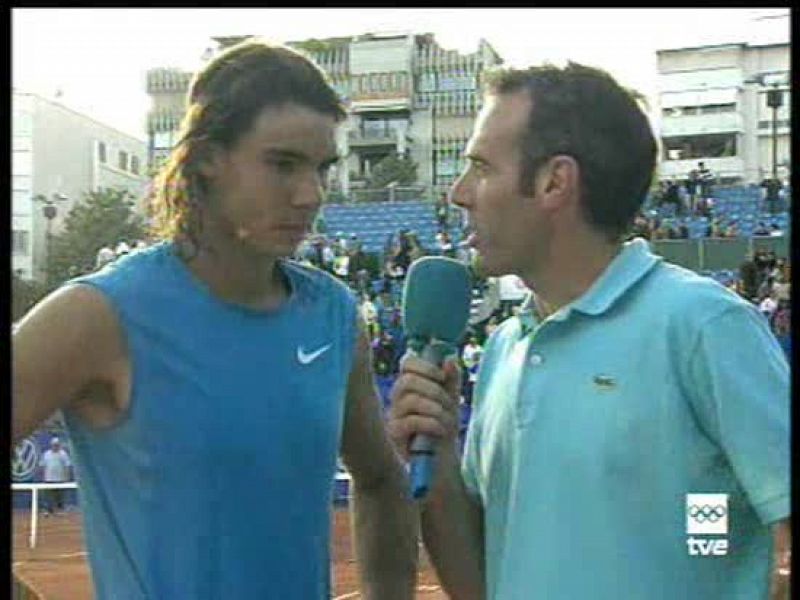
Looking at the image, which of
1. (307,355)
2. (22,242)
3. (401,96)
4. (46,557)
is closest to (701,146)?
(401,96)

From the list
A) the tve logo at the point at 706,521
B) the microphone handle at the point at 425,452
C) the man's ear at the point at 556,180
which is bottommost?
the tve logo at the point at 706,521

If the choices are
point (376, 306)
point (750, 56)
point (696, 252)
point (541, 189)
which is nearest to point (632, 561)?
point (541, 189)

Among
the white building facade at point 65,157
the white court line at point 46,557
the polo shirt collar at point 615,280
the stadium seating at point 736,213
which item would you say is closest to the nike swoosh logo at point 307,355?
the polo shirt collar at point 615,280

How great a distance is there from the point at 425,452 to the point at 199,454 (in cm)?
31

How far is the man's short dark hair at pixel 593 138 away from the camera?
2.05 metres

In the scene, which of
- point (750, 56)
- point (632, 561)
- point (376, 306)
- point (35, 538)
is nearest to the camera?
point (632, 561)

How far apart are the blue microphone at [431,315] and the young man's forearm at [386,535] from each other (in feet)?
0.85

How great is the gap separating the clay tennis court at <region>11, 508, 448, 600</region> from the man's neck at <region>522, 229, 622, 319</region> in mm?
6025

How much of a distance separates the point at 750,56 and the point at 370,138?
11.1m

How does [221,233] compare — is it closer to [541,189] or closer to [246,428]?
[246,428]

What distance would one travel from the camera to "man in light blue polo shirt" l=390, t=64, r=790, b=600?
1817mm

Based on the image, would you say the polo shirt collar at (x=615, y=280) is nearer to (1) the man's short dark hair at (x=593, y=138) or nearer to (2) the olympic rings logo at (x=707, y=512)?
(1) the man's short dark hair at (x=593, y=138)

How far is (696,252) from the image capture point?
20641mm

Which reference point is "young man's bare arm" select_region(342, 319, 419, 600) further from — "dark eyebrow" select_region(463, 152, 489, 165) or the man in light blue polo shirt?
"dark eyebrow" select_region(463, 152, 489, 165)
